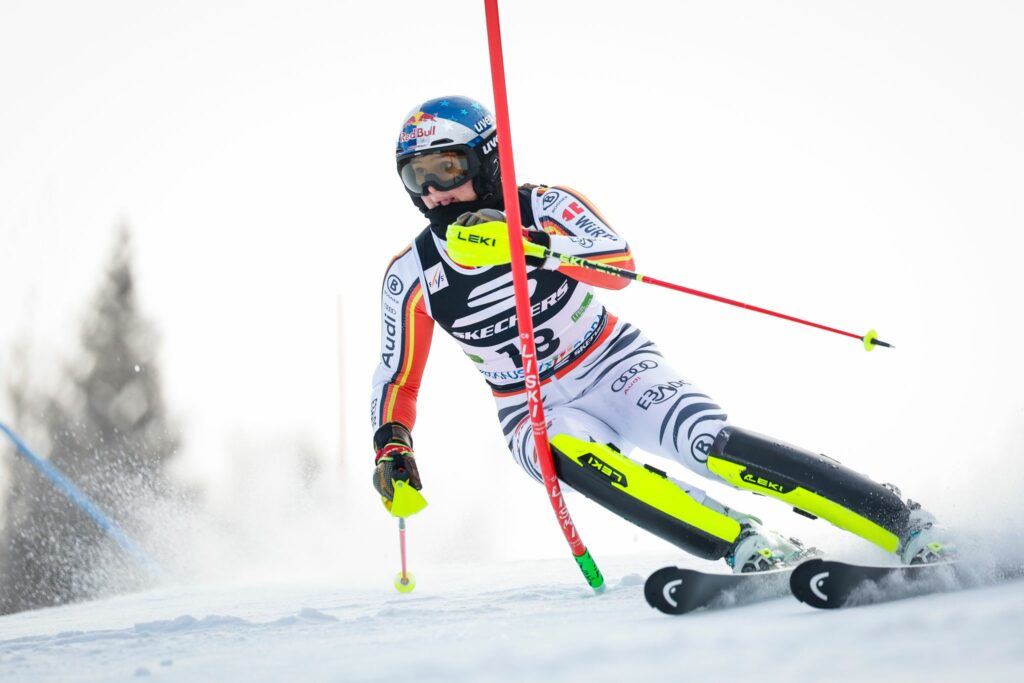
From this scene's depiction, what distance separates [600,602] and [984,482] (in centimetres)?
157

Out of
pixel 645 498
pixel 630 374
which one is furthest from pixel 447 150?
pixel 645 498

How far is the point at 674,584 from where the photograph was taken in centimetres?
Answer: 336

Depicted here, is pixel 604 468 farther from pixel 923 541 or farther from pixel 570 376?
pixel 923 541

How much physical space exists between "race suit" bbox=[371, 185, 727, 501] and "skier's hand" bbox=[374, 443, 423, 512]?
0.20 m

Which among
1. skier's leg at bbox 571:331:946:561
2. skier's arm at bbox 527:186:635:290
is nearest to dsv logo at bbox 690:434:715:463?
skier's leg at bbox 571:331:946:561

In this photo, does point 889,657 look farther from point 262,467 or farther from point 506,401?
point 262,467

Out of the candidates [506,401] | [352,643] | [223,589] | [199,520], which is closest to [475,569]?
[223,589]

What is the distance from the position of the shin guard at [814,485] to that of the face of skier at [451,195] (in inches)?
60.1

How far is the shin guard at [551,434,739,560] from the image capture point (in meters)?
3.66

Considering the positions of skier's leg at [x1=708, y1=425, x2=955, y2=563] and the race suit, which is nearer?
skier's leg at [x1=708, y1=425, x2=955, y2=563]

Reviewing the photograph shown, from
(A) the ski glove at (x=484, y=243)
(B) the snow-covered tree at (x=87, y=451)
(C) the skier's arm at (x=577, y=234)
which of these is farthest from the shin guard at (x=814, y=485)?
(B) the snow-covered tree at (x=87, y=451)

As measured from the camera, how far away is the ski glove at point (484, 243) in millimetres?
Result: 4008

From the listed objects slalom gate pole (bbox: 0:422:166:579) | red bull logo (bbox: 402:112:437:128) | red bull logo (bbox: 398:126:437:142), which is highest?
red bull logo (bbox: 402:112:437:128)

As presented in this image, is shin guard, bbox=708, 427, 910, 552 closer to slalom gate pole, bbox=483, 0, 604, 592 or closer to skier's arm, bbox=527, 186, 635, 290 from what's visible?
slalom gate pole, bbox=483, 0, 604, 592
